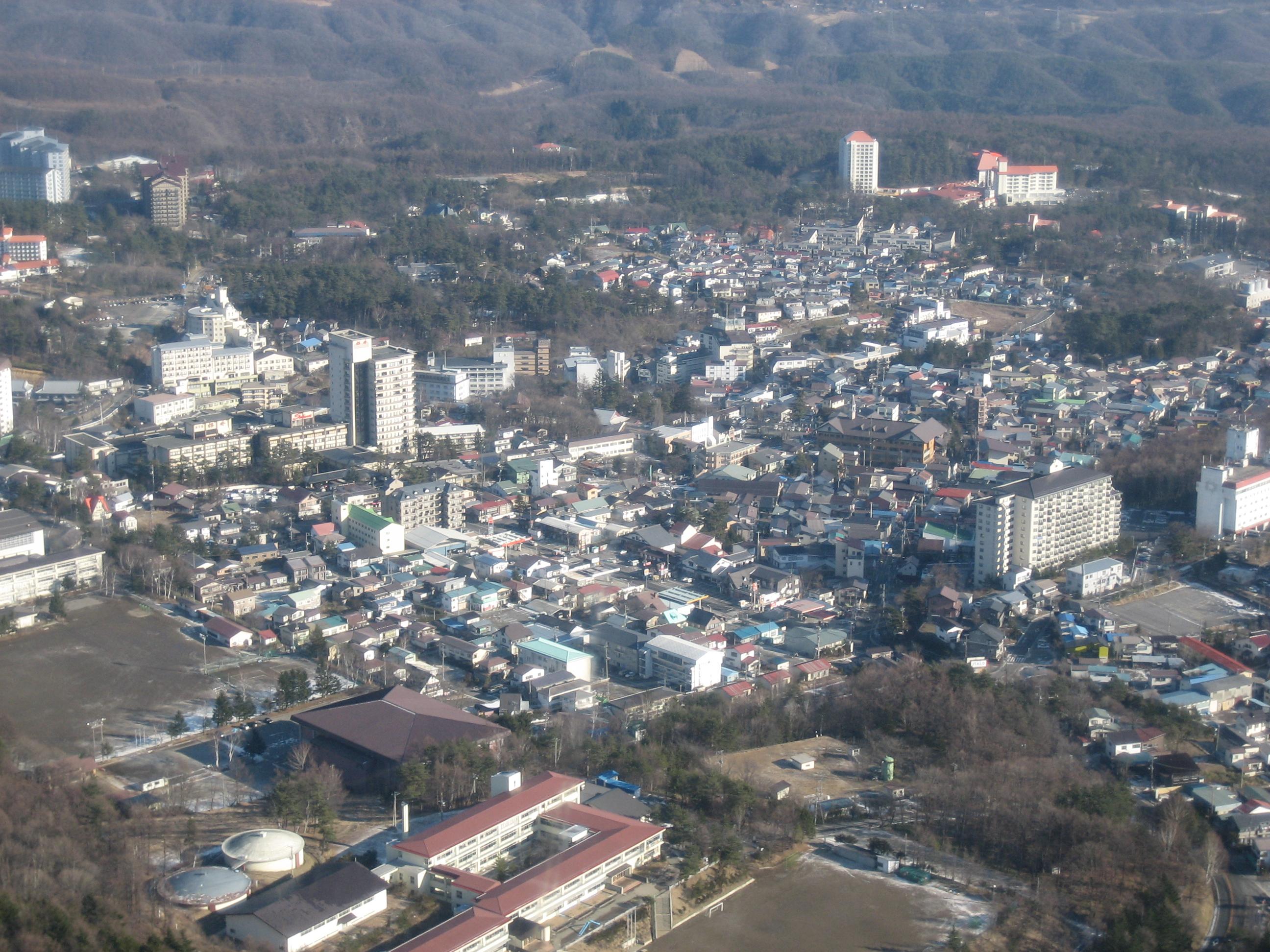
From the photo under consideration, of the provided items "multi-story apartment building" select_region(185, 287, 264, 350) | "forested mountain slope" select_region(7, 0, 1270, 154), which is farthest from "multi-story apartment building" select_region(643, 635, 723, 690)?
"forested mountain slope" select_region(7, 0, 1270, 154)

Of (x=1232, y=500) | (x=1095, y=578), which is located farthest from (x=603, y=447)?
(x=1232, y=500)

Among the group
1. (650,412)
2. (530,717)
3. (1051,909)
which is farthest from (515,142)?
(1051,909)

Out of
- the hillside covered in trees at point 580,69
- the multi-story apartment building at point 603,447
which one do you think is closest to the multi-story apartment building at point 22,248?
the multi-story apartment building at point 603,447

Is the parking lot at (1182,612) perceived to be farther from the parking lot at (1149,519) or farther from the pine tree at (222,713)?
the pine tree at (222,713)

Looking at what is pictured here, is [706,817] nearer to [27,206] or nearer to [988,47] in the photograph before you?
[27,206]

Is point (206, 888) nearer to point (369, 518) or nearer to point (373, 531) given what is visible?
point (373, 531)
